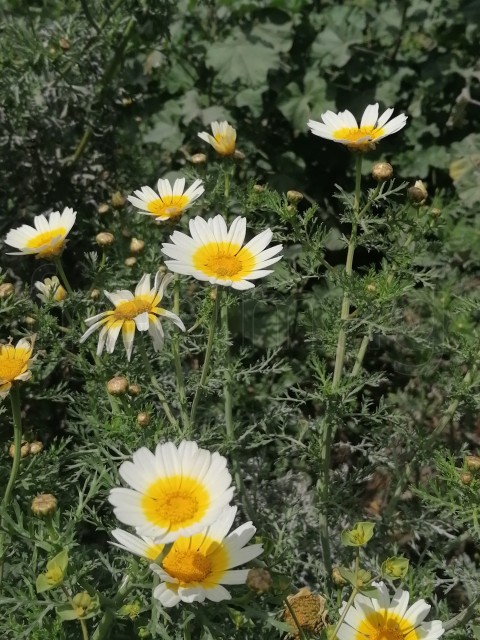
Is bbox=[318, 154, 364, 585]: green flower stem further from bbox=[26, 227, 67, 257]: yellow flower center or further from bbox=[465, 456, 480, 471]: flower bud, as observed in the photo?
bbox=[26, 227, 67, 257]: yellow flower center

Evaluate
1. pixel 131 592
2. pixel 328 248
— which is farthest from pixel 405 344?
pixel 131 592

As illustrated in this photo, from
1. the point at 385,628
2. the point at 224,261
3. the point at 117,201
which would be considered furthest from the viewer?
the point at 117,201

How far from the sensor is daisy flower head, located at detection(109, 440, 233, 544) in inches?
38.9

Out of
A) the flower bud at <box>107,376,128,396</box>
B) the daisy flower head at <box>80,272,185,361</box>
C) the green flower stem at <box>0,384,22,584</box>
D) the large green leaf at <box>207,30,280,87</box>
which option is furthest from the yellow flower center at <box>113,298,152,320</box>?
the large green leaf at <box>207,30,280,87</box>

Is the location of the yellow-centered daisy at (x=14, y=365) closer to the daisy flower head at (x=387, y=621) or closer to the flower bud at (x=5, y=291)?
the flower bud at (x=5, y=291)

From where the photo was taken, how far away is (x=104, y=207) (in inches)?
78.4

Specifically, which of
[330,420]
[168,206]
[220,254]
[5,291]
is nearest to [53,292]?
[5,291]

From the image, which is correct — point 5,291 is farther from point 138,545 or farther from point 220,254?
point 138,545

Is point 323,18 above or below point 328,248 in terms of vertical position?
above

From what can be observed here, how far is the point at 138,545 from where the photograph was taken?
1086 mm

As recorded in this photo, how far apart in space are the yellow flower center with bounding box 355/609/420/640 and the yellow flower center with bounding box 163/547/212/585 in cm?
35

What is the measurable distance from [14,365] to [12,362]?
0.5 inches

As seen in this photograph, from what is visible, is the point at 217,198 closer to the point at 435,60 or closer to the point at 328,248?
the point at 328,248

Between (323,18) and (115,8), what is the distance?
0.96m
